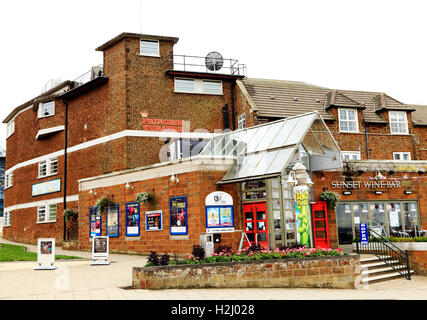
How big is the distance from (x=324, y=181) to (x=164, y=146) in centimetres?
1035

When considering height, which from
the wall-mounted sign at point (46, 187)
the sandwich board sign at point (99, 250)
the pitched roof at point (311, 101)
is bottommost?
the sandwich board sign at point (99, 250)

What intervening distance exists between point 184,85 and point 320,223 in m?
12.8

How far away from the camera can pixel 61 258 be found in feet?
61.2

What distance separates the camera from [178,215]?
1802cm

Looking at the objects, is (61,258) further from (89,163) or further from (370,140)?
(370,140)

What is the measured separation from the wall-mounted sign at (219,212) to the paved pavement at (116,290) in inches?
147

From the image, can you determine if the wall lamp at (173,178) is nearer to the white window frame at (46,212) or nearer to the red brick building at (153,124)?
the red brick building at (153,124)

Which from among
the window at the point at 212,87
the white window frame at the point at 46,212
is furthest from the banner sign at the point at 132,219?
the white window frame at the point at 46,212

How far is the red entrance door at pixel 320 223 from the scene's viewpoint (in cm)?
1881

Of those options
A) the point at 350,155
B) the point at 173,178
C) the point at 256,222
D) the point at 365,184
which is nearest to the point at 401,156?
the point at 350,155

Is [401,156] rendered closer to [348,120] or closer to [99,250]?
[348,120]

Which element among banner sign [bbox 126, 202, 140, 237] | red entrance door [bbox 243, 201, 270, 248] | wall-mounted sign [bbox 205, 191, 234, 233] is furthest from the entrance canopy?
banner sign [bbox 126, 202, 140, 237]

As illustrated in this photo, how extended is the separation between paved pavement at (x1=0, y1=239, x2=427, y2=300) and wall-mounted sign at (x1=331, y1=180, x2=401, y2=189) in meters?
5.38

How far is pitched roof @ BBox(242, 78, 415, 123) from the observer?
26.5 metres
